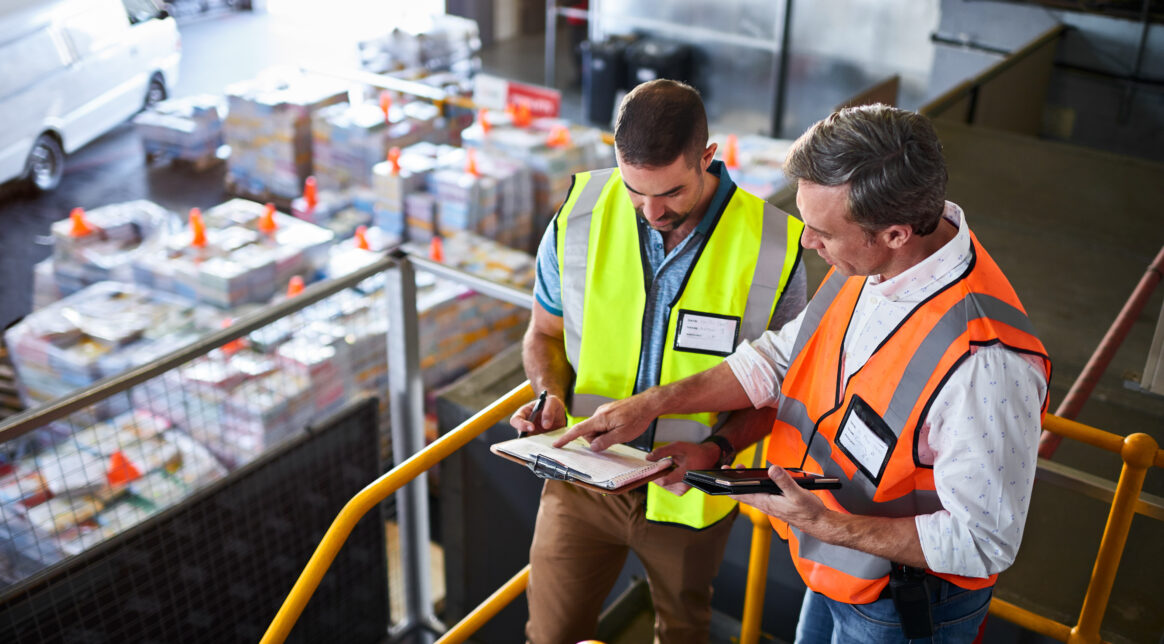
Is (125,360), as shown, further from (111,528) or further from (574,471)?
(574,471)

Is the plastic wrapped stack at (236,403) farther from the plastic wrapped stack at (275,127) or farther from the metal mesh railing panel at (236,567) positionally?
the plastic wrapped stack at (275,127)

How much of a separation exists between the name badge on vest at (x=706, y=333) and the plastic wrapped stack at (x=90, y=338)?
12.3 feet

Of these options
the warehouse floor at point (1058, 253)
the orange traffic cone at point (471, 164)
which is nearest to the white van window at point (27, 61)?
the warehouse floor at point (1058, 253)

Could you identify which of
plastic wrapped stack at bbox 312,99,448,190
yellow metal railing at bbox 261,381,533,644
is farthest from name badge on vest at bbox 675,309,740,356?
plastic wrapped stack at bbox 312,99,448,190

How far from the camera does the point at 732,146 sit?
678 cm

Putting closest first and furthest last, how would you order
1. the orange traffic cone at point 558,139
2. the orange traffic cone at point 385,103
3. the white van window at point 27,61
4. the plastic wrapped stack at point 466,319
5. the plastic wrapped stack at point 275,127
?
1. the plastic wrapped stack at point 466,319
2. the orange traffic cone at point 558,139
3. the orange traffic cone at point 385,103
4. the plastic wrapped stack at point 275,127
5. the white van window at point 27,61

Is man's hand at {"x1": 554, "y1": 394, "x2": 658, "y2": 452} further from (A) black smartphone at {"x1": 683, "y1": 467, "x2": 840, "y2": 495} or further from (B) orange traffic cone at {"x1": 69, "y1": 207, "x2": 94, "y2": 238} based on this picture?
(B) orange traffic cone at {"x1": 69, "y1": 207, "x2": 94, "y2": 238}

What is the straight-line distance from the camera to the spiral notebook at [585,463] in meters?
1.92

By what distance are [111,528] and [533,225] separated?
12.9 feet

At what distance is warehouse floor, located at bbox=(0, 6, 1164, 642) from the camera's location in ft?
9.86

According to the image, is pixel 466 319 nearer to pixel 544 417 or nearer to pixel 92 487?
pixel 92 487

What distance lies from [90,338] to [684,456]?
4.28m

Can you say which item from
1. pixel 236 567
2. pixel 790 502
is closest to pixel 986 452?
pixel 790 502

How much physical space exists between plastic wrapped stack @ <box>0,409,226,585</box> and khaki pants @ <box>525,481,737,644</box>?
1.86 metres
